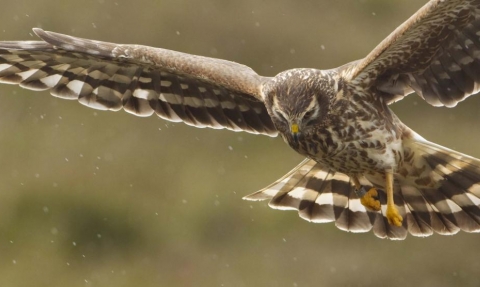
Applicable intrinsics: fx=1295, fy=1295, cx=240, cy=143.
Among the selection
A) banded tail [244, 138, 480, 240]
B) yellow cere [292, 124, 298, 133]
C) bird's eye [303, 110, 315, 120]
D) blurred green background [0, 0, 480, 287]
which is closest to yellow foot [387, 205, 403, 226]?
banded tail [244, 138, 480, 240]

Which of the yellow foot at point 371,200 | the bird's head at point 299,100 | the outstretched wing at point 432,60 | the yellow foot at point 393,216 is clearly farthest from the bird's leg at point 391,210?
the bird's head at point 299,100

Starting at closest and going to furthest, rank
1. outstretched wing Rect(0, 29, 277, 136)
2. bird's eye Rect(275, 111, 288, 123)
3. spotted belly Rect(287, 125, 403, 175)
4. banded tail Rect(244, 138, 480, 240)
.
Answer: bird's eye Rect(275, 111, 288, 123) → spotted belly Rect(287, 125, 403, 175) → banded tail Rect(244, 138, 480, 240) → outstretched wing Rect(0, 29, 277, 136)

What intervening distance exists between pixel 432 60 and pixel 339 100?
2.50ft

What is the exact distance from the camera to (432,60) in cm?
948

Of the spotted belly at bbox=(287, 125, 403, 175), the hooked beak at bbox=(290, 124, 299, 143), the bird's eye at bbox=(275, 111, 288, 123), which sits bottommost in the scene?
the spotted belly at bbox=(287, 125, 403, 175)

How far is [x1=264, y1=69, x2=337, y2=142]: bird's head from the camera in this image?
909 centimetres

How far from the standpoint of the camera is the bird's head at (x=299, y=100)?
29.8ft

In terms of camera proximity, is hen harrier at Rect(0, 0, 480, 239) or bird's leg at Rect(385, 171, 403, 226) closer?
hen harrier at Rect(0, 0, 480, 239)

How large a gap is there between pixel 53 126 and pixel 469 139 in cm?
537

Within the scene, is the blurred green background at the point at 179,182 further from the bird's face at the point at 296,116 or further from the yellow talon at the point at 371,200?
the bird's face at the point at 296,116

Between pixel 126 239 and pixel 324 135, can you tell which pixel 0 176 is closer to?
pixel 126 239

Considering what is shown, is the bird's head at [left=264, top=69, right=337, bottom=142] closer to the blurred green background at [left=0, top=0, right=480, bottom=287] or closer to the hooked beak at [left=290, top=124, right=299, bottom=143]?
the hooked beak at [left=290, top=124, right=299, bottom=143]

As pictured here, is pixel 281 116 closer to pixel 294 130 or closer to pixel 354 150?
pixel 294 130

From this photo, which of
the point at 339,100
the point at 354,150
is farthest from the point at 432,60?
the point at 354,150
